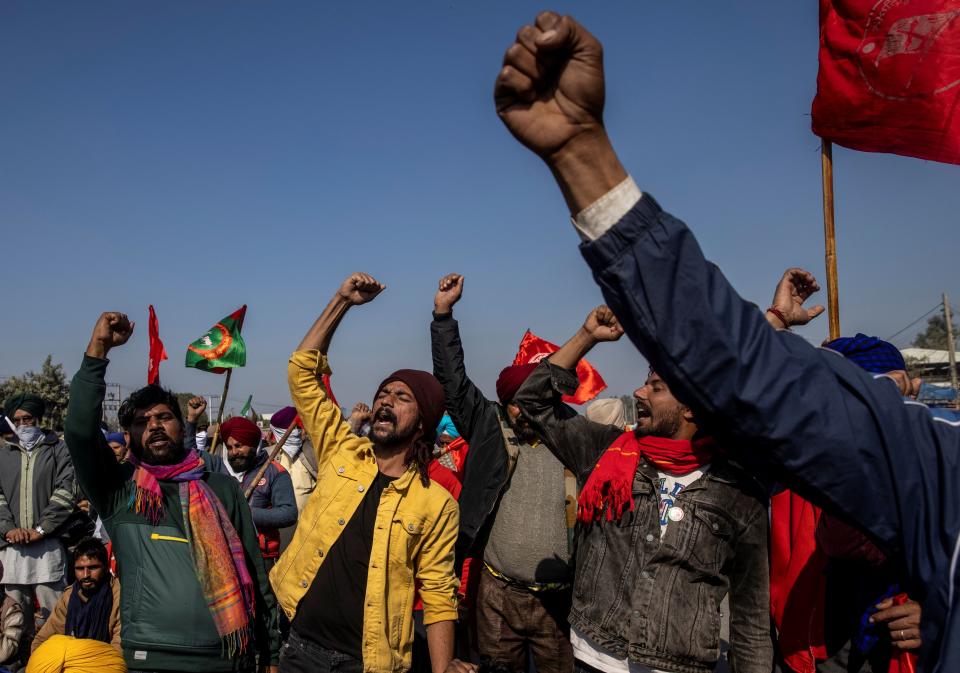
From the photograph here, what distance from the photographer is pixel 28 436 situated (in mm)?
6750

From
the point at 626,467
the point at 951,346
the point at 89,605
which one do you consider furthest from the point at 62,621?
the point at 951,346

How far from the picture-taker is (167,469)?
11.2 feet

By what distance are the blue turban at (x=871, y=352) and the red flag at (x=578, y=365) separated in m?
2.99

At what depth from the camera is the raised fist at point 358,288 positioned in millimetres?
3533

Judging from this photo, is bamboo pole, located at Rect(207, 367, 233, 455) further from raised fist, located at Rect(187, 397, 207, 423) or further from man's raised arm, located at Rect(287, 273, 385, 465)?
man's raised arm, located at Rect(287, 273, 385, 465)

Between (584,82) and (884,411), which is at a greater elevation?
(584,82)

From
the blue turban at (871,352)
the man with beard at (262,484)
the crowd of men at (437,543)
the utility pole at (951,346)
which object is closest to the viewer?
the crowd of men at (437,543)

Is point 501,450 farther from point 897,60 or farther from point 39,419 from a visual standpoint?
point 39,419

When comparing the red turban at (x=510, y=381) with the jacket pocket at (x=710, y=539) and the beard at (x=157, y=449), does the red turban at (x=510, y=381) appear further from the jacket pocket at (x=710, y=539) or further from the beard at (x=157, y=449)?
the beard at (x=157, y=449)

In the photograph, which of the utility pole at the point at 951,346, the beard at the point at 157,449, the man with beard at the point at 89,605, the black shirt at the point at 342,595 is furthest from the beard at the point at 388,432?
the utility pole at the point at 951,346

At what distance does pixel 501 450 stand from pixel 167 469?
6.30 ft

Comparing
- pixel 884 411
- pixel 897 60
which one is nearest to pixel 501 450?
pixel 897 60

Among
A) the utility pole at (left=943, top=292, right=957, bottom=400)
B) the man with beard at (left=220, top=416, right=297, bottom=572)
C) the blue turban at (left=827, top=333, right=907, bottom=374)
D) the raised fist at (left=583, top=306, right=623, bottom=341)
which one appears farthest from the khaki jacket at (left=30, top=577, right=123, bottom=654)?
the utility pole at (left=943, top=292, right=957, bottom=400)

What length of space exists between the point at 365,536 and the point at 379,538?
92 mm
